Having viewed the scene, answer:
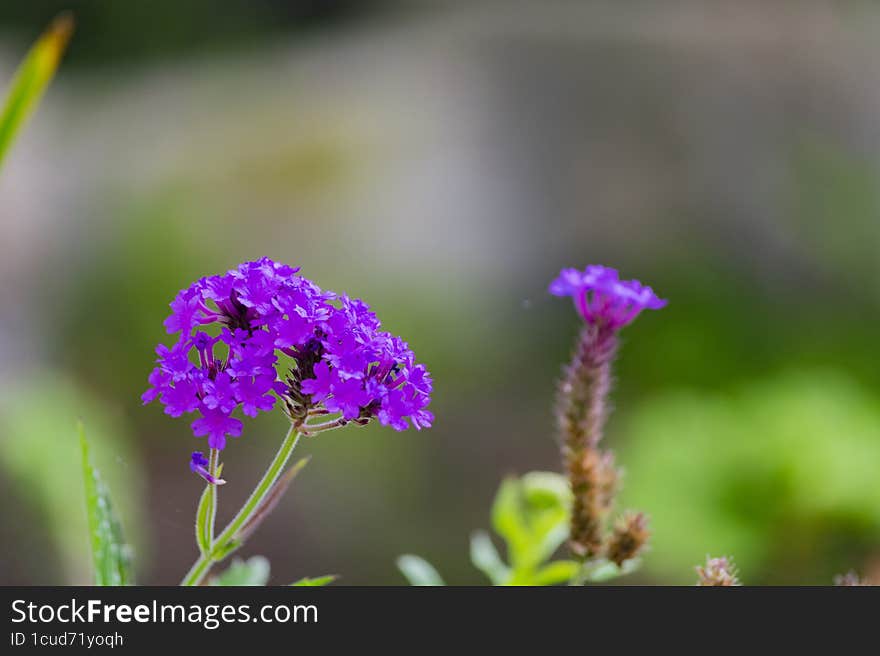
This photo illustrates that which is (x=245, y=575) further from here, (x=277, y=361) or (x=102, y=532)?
(x=277, y=361)

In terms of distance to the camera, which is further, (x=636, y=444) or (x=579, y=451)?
(x=636, y=444)

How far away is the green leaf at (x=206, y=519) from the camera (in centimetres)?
89

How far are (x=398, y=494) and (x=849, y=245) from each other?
2.61m

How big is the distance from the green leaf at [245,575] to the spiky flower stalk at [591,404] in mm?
340

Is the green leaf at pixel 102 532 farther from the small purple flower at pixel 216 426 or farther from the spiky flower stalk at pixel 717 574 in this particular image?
the spiky flower stalk at pixel 717 574

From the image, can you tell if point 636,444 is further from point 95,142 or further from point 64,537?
point 95,142

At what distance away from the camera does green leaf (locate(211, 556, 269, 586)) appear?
1058mm

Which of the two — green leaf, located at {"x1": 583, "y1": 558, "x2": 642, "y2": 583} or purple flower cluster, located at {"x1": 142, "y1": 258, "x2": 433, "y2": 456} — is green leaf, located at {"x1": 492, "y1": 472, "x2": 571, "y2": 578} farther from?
purple flower cluster, located at {"x1": 142, "y1": 258, "x2": 433, "y2": 456}

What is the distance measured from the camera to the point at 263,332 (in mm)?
825


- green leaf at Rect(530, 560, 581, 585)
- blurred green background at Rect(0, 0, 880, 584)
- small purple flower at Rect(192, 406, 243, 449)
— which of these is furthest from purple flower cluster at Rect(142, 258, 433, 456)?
blurred green background at Rect(0, 0, 880, 584)

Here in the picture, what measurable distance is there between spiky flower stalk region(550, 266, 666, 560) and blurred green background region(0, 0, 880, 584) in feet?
10.3
